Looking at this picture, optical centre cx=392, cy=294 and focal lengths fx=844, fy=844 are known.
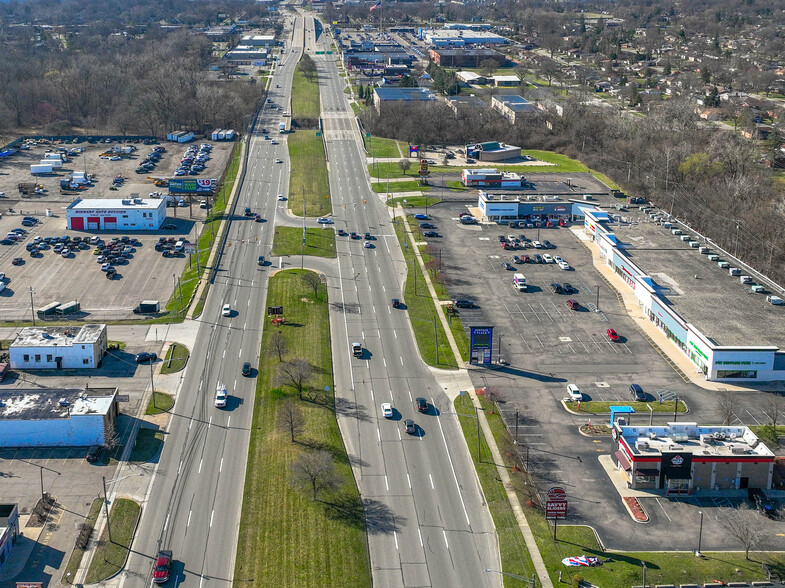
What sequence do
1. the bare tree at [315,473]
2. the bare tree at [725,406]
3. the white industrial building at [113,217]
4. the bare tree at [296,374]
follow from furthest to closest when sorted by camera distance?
the white industrial building at [113,217], the bare tree at [296,374], the bare tree at [725,406], the bare tree at [315,473]

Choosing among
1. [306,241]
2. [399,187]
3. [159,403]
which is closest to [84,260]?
[306,241]

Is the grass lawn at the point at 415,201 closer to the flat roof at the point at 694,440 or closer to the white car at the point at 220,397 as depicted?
the white car at the point at 220,397

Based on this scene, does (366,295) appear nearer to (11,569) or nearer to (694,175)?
(11,569)

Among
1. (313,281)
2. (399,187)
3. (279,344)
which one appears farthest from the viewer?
(399,187)

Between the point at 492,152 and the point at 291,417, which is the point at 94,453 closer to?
the point at 291,417

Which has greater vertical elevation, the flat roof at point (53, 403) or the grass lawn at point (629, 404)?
the flat roof at point (53, 403)

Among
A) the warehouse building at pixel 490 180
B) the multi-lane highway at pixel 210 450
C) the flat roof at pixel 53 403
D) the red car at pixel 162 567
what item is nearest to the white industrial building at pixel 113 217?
the multi-lane highway at pixel 210 450

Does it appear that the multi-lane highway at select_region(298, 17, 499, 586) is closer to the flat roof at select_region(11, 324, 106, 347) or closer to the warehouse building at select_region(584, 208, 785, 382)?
the flat roof at select_region(11, 324, 106, 347)
